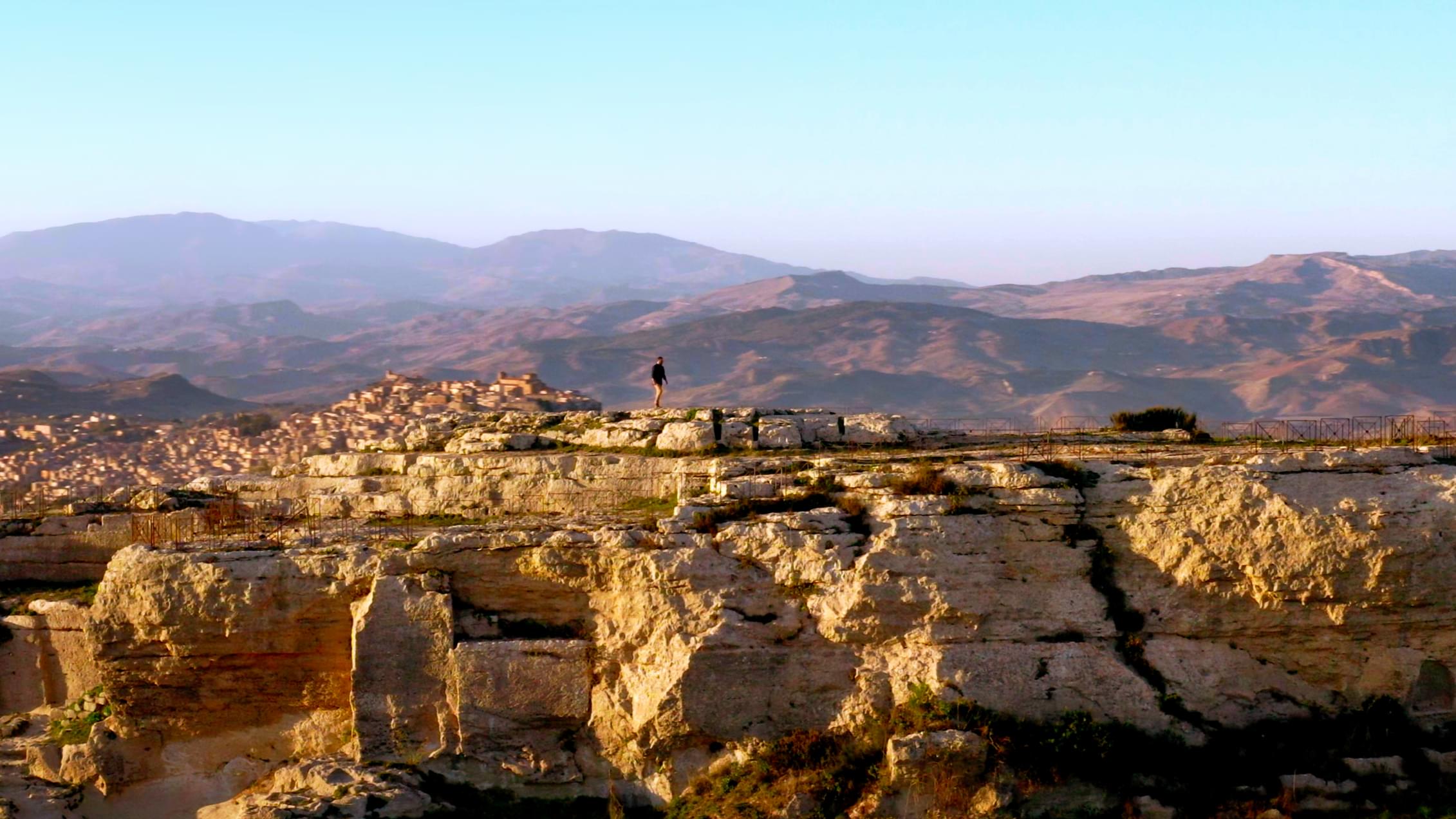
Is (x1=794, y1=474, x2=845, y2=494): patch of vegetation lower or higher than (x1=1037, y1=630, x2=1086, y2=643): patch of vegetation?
higher

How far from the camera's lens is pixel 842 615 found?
53.2 feet

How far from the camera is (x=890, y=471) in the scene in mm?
17500

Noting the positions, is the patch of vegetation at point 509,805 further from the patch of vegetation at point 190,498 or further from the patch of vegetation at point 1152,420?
the patch of vegetation at point 1152,420

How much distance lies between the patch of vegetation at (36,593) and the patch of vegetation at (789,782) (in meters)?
9.33

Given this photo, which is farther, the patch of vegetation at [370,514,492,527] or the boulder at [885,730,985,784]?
the patch of vegetation at [370,514,492,527]

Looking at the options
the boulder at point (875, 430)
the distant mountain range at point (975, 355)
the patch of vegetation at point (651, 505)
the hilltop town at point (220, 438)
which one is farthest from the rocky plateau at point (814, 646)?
the distant mountain range at point (975, 355)

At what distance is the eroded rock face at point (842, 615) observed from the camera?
53.4 feet

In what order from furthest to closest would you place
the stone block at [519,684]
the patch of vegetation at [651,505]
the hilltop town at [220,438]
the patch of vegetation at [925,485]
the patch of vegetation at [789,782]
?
1. the hilltop town at [220,438]
2. the patch of vegetation at [651,505]
3. the patch of vegetation at [925,485]
4. the stone block at [519,684]
5. the patch of vegetation at [789,782]

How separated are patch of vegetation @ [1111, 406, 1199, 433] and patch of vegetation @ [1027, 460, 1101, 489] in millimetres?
5579

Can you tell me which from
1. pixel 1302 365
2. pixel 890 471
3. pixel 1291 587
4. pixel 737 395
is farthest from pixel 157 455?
pixel 1302 365

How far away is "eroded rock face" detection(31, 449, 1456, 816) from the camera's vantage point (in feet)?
53.4

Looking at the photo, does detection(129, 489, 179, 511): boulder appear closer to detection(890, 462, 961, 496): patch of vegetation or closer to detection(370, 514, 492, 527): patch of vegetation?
detection(370, 514, 492, 527): patch of vegetation

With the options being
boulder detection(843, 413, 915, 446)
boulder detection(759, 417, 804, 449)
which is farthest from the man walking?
boulder detection(843, 413, 915, 446)

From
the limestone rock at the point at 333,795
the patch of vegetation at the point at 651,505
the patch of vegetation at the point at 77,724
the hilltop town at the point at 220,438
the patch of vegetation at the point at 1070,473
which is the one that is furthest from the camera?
the hilltop town at the point at 220,438
